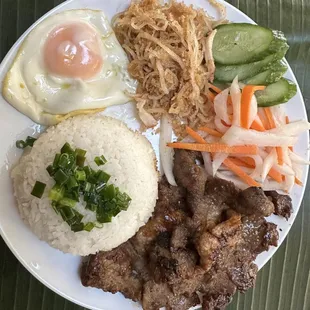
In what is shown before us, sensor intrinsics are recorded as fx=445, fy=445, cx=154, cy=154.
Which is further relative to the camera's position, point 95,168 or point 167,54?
point 167,54

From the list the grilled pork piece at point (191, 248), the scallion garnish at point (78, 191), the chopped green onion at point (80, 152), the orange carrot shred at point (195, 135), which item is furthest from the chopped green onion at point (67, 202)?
the orange carrot shred at point (195, 135)

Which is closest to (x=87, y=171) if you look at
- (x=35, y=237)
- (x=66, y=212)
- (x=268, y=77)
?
(x=66, y=212)

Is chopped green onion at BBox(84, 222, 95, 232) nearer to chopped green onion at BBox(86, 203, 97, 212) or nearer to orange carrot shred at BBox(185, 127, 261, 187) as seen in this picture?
chopped green onion at BBox(86, 203, 97, 212)

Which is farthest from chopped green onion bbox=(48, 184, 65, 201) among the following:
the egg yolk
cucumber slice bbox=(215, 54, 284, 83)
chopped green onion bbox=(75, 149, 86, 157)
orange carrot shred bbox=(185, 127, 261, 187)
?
cucumber slice bbox=(215, 54, 284, 83)

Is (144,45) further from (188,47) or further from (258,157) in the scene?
(258,157)

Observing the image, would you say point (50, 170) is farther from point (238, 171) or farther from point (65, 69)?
point (238, 171)
